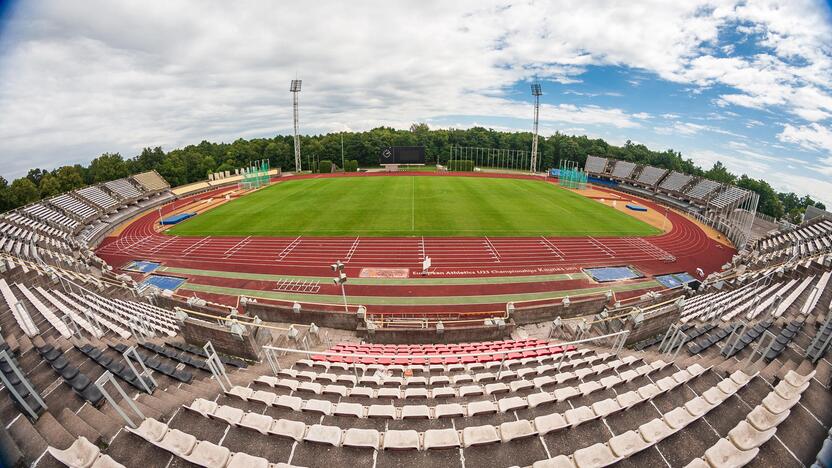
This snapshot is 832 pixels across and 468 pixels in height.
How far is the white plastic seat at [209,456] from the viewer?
534 cm

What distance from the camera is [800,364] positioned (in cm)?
805

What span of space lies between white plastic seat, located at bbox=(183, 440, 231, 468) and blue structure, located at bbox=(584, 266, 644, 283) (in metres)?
25.4

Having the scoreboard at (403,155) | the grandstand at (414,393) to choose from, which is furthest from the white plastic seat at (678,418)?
the scoreboard at (403,155)

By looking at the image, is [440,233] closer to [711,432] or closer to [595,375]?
[595,375]

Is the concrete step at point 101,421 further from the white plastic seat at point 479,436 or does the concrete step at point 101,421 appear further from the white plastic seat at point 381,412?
the white plastic seat at point 479,436

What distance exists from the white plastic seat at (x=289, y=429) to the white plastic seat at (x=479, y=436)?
3.19 meters

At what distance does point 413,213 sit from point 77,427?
35574mm

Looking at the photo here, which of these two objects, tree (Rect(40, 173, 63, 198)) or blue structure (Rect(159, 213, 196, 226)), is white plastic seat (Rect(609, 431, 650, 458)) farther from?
tree (Rect(40, 173, 63, 198))

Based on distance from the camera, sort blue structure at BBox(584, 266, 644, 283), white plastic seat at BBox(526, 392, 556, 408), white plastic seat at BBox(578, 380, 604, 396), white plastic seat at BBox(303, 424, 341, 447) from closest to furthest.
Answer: white plastic seat at BBox(303, 424, 341, 447) → white plastic seat at BBox(526, 392, 556, 408) → white plastic seat at BBox(578, 380, 604, 396) → blue structure at BBox(584, 266, 644, 283)

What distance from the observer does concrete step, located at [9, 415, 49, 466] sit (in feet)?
16.8

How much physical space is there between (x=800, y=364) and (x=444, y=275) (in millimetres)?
18364

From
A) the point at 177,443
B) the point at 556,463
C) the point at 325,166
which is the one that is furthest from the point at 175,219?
the point at 556,463

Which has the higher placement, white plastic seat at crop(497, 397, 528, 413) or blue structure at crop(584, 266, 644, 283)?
white plastic seat at crop(497, 397, 528, 413)

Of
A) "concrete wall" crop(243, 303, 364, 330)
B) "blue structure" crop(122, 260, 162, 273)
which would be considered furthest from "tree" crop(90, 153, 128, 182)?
"concrete wall" crop(243, 303, 364, 330)
